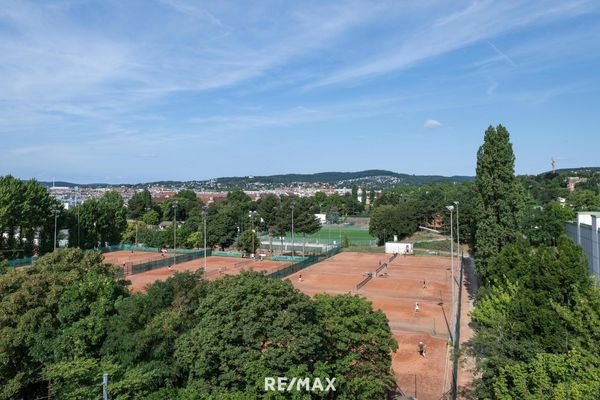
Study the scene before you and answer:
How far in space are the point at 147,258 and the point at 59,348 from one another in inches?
1556

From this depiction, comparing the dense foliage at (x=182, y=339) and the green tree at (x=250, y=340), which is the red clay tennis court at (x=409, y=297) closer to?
the dense foliage at (x=182, y=339)

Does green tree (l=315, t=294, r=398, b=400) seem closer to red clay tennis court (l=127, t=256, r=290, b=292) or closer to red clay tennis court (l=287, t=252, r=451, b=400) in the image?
red clay tennis court (l=287, t=252, r=451, b=400)

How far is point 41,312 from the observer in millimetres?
15320

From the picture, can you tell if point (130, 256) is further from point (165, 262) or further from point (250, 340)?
point (250, 340)

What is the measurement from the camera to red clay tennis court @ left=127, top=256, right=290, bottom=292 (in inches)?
1567

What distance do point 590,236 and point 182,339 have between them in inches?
955

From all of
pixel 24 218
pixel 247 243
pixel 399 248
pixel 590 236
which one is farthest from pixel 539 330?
pixel 24 218

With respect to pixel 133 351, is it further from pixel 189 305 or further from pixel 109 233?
pixel 109 233

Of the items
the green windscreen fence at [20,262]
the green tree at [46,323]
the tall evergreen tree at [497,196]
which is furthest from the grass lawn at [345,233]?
the green tree at [46,323]

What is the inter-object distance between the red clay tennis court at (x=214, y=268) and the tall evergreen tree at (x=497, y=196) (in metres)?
19.1

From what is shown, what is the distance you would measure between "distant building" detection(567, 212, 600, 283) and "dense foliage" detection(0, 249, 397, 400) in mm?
16244

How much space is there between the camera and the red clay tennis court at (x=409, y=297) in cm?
1877

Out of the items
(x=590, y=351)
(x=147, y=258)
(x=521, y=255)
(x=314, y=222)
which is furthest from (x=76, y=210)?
(x=590, y=351)

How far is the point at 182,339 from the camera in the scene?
42.2ft
